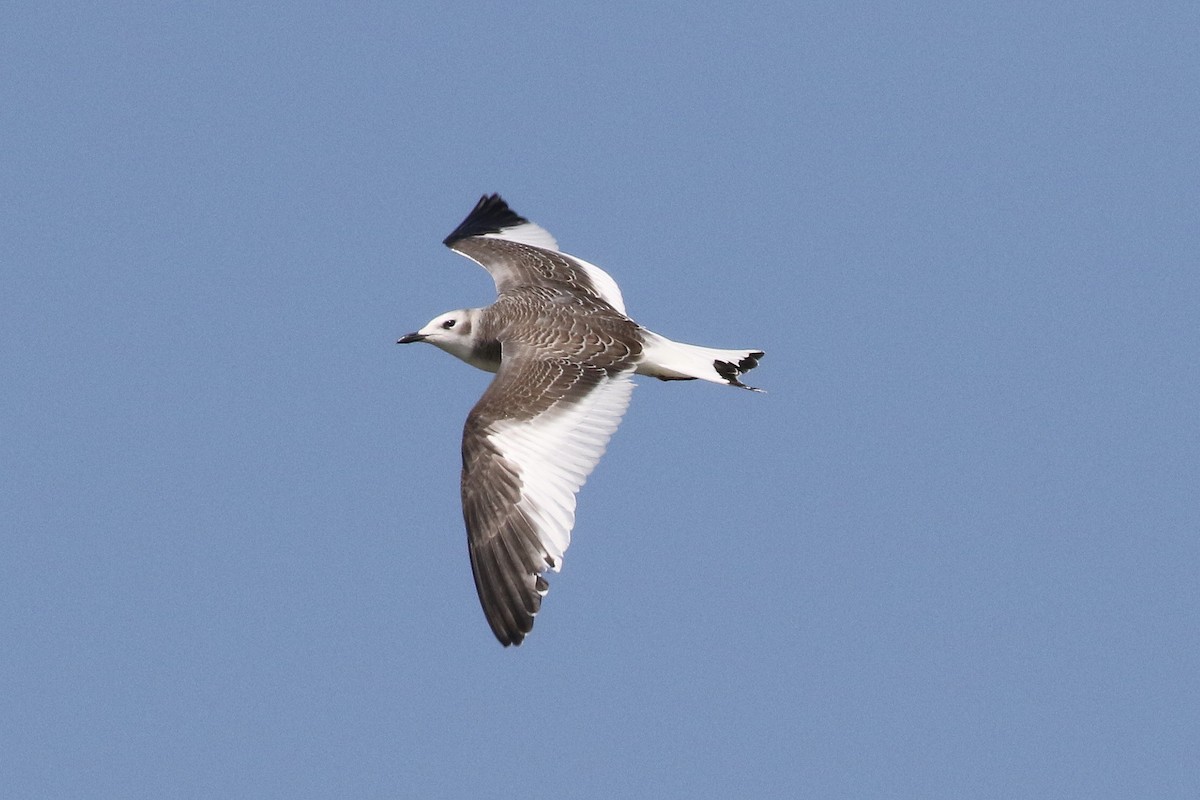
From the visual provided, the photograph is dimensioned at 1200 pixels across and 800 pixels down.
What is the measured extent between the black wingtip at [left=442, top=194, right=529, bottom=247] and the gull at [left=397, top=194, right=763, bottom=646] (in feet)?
5.31

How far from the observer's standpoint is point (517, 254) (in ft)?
51.0

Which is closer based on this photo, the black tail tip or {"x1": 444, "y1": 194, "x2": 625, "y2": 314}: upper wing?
the black tail tip

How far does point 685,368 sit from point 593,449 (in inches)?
62.3

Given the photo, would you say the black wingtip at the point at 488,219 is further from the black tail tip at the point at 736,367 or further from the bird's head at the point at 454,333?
the black tail tip at the point at 736,367

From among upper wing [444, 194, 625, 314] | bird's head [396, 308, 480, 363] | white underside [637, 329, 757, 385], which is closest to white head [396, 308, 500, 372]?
bird's head [396, 308, 480, 363]

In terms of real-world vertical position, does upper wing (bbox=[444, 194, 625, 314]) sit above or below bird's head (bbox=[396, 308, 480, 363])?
above

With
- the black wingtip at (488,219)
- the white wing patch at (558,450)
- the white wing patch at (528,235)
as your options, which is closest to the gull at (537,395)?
the white wing patch at (558,450)

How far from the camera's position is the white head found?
45.7 feet

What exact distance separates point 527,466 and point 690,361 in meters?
2.11

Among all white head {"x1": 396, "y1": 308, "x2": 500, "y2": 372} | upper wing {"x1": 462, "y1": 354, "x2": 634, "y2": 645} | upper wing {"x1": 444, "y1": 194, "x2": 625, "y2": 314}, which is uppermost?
upper wing {"x1": 444, "y1": 194, "x2": 625, "y2": 314}

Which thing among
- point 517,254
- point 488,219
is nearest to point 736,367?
point 517,254

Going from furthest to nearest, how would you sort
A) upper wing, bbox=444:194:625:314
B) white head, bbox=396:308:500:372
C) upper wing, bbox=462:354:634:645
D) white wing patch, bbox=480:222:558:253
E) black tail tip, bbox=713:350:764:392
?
1. white wing patch, bbox=480:222:558:253
2. upper wing, bbox=444:194:625:314
3. white head, bbox=396:308:500:372
4. black tail tip, bbox=713:350:764:392
5. upper wing, bbox=462:354:634:645

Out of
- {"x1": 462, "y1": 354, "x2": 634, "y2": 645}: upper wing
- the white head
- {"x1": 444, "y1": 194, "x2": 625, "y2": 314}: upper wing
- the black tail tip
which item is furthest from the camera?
{"x1": 444, "y1": 194, "x2": 625, "y2": 314}: upper wing

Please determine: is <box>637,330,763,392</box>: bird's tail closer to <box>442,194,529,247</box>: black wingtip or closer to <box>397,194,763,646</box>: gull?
<box>397,194,763,646</box>: gull
